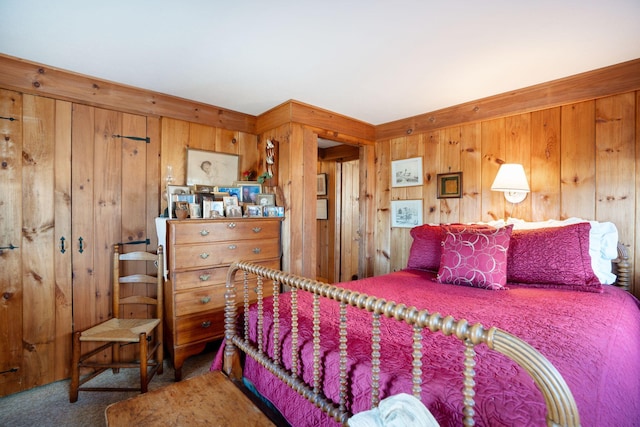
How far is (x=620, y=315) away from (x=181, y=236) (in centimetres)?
259

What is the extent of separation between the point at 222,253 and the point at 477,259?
1.85 m

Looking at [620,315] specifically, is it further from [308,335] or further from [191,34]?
[191,34]

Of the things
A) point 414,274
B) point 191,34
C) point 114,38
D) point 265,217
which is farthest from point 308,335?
point 114,38

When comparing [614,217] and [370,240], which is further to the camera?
[370,240]

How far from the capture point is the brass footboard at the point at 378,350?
0.63 m

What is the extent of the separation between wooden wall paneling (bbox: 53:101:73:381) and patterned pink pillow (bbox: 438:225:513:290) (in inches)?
105

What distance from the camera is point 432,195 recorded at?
121 inches

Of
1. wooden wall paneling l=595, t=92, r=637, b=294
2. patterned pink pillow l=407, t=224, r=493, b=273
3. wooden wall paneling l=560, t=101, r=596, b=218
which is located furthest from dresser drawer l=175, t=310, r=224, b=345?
wooden wall paneling l=595, t=92, r=637, b=294

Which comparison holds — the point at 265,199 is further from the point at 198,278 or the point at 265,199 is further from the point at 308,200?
the point at 198,278

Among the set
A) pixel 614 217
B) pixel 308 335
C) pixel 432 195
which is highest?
pixel 432 195

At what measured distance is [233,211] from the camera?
2596 mm

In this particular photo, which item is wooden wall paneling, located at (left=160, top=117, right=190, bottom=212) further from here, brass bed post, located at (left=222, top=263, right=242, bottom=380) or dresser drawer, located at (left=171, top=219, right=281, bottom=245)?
brass bed post, located at (left=222, top=263, right=242, bottom=380)

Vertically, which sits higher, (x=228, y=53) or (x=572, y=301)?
(x=228, y=53)

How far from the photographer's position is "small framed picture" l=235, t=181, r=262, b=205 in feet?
9.30
